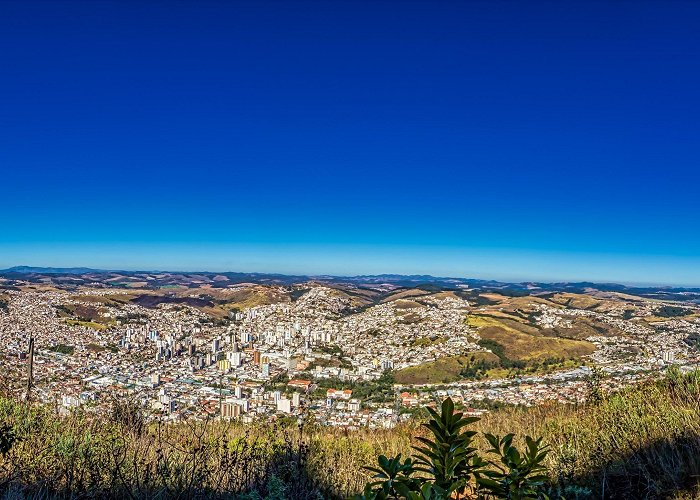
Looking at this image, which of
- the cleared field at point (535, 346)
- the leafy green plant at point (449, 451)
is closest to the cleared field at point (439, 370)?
the cleared field at point (535, 346)

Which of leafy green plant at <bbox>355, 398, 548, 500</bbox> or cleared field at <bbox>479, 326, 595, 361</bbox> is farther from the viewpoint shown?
cleared field at <bbox>479, 326, 595, 361</bbox>

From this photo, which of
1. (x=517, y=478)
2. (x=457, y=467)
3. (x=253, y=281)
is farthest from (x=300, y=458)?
(x=253, y=281)

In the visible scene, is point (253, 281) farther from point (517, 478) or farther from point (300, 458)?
point (517, 478)

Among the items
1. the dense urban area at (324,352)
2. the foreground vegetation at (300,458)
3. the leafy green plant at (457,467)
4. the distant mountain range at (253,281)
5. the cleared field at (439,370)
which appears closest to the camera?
the leafy green plant at (457,467)

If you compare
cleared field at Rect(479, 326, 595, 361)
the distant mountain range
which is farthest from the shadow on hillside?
the distant mountain range

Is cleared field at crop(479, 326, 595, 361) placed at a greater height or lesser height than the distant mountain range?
lesser

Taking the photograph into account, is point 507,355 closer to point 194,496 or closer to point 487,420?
point 487,420

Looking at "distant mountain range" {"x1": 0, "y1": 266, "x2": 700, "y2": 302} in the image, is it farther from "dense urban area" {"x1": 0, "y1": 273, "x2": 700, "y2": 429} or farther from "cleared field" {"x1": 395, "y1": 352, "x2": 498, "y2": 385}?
"cleared field" {"x1": 395, "y1": 352, "x2": 498, "y2": 385}

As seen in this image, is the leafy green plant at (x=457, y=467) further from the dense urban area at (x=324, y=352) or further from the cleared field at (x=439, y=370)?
the cleared field at (x=439, y=370)
